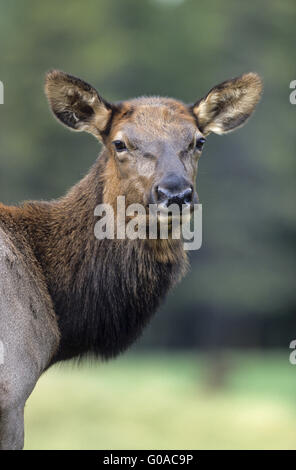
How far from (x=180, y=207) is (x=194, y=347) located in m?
33.1

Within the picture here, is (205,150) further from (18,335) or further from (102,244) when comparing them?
(18,335)

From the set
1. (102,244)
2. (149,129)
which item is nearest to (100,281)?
(102,244)

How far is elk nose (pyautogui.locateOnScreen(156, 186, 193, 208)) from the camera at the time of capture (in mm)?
6129

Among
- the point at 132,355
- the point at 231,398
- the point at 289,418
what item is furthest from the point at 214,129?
the point at 132,355

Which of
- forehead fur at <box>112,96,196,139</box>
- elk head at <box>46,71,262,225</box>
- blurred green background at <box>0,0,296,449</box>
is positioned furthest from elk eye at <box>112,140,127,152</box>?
blurred green background at <box>0,0,296,449</box>

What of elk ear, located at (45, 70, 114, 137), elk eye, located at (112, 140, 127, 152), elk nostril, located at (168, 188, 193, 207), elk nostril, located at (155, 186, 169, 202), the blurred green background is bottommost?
elk nostril, located at (168, 188, 193, 207)

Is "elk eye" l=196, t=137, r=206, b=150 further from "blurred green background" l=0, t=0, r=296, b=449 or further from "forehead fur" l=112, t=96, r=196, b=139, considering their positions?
"blurred green background" l=0, t=0, r=296, b=449

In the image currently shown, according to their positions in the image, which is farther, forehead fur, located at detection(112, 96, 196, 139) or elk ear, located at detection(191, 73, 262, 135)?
elk ear, located at detection(191, 73, 262, 135)

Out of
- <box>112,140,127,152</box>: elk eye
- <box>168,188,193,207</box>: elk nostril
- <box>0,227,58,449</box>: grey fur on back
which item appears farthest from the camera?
<box>112,140,127,152</box>: elk eye

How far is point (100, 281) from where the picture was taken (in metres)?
6.69

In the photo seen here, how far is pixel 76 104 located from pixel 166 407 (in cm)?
1687

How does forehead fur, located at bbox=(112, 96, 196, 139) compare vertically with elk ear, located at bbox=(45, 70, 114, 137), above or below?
below

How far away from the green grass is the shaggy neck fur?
39 cm

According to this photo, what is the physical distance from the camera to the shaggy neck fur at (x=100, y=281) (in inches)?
262
